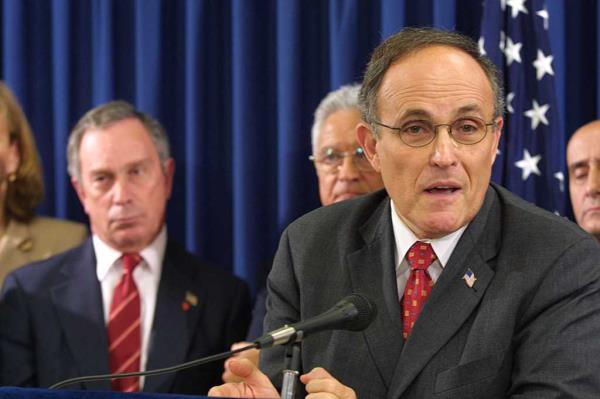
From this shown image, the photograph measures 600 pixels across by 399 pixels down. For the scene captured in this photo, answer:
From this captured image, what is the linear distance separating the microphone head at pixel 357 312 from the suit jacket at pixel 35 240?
2409 mm

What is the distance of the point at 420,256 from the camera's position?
257cm

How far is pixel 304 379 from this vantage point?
211 centimetres

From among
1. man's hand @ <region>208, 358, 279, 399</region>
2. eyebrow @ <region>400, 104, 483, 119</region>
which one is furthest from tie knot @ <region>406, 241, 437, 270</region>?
man's hand @ <region>208, 358, 279, 399</region>

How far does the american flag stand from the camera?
390 cm

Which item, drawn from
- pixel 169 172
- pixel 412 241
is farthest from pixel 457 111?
pixel 169 172

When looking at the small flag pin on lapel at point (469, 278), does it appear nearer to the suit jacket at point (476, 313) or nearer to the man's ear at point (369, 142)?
the suit jacket at point (476, 313)

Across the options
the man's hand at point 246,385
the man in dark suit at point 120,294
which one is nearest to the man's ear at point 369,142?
→ the man's hand at point 246,385

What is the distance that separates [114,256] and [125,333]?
0.32 meters

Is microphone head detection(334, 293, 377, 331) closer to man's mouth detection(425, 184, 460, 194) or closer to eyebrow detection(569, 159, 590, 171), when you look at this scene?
man's mouth detection(425, 184, 460, 194)

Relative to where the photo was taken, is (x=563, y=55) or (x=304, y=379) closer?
(x=304, y=379)

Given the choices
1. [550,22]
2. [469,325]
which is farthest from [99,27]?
[469,325]

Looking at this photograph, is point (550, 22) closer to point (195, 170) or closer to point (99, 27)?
point (195, 170)

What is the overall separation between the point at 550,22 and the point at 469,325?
6.91ft

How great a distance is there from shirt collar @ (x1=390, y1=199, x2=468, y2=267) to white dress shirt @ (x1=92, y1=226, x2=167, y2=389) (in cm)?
151
